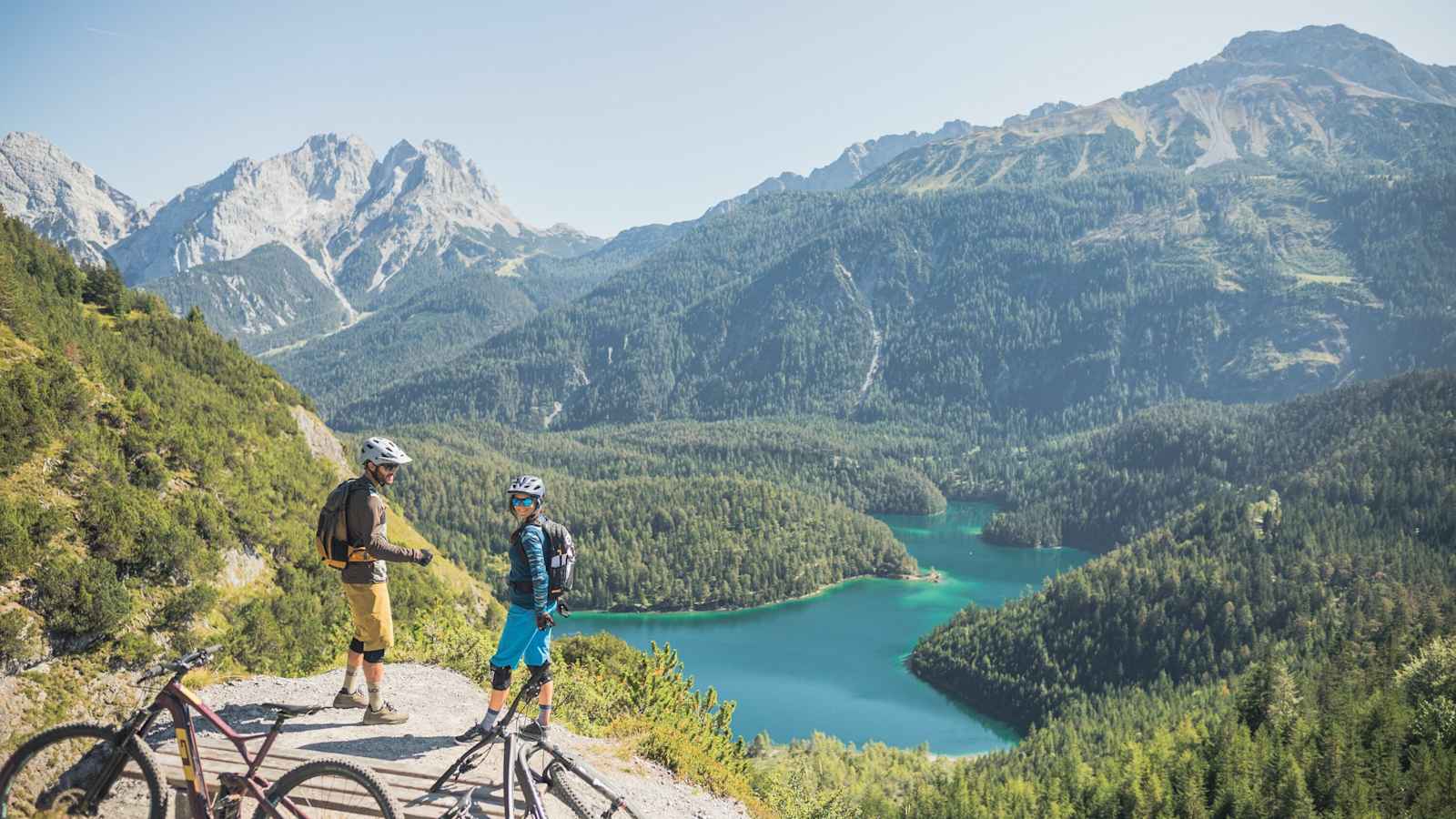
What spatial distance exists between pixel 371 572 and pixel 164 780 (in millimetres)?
4679

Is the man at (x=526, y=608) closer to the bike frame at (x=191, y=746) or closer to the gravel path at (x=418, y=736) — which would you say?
the gravel path at (x=418, y=736)

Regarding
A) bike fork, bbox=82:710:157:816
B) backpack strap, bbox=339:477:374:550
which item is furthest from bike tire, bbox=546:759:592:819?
backpack strap, bbox=339:477:374:550

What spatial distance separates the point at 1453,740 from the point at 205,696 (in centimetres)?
7763

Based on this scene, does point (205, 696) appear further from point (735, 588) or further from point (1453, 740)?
point (735, 588)

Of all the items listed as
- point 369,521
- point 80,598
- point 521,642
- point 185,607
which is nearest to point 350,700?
point 369,521

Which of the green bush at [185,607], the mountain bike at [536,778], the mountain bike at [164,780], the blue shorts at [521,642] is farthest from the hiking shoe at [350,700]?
the green bush at [185,607]

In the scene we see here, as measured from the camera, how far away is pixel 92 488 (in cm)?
3628

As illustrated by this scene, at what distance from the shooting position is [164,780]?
9.96m

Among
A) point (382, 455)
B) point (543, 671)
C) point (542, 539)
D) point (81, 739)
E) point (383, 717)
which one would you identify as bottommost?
point (383, 717)

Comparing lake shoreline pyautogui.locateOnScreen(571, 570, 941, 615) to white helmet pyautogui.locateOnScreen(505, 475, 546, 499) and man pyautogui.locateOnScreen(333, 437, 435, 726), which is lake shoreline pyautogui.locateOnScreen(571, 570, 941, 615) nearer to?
man pyautogui.locateOnScreen(333, 437, 435, 726)

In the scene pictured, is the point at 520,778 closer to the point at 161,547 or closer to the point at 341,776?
the point at 341,776

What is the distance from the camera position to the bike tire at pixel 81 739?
9773 mm

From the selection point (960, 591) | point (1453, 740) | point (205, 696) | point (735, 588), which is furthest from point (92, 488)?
point (960, 591)

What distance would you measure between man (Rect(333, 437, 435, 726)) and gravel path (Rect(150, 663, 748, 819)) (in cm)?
55
